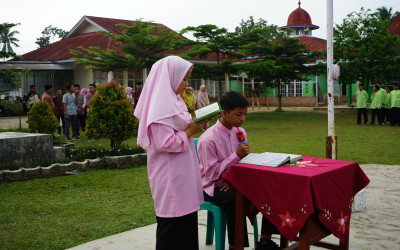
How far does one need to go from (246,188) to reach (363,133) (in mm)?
11467

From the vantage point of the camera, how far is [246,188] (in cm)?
321

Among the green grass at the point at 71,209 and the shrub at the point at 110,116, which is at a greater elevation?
the shrub at the point at 110,116

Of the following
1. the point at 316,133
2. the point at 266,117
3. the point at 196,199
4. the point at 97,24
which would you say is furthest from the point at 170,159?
the point at 97,24

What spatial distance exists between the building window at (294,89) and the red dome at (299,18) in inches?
302

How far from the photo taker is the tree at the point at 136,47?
19.0 meters

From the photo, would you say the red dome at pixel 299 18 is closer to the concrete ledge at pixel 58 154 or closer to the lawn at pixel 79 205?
the lawn at pixel 79 205

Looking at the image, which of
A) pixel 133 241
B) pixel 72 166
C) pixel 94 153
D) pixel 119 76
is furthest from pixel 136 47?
pixel 133 241

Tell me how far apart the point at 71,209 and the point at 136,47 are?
1494cm

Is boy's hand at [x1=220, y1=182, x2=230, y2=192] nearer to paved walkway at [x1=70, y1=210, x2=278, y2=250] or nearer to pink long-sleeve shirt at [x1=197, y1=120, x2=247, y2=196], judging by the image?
pink long-sleeve shirt at [x1=197, y1=120, x2=247, y2=196]

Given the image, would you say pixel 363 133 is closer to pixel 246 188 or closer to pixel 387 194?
pixel 387 194

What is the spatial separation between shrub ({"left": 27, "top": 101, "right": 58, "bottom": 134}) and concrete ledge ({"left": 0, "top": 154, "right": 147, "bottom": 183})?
9.41 ft

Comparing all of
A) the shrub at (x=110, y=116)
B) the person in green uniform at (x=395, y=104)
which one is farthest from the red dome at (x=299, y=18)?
the shrub at (x=110, y=116)

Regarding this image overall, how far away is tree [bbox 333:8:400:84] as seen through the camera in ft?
67.6

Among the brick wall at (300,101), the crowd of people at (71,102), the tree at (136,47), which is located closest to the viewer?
the crowd of people at (71,102)
